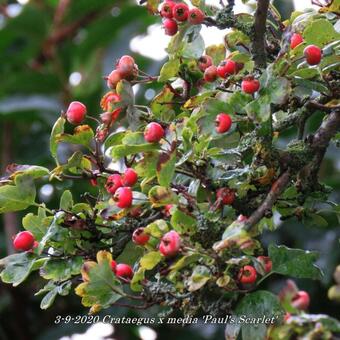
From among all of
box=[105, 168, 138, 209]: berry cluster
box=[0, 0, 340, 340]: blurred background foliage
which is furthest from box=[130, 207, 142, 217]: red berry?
box=[0, 0, 340, 340]: blurred background foliage

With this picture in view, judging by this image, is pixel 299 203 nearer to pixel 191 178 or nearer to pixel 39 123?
pixel 191 178

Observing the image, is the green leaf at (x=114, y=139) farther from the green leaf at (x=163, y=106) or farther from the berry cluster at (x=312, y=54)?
the berry cluster at (x=312, y=54)

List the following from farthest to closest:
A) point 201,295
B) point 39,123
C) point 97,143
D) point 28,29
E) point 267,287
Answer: point 39,123 → point 28,29 → point 267,287 → point 97,143 → point 201,295

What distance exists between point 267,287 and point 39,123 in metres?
0.98

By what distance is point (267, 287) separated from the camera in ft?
7.16

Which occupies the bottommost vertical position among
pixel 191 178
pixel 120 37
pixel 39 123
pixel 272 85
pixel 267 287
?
pixel 267 287

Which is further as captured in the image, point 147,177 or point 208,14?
point 208,14

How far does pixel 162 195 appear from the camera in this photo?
0.88 m

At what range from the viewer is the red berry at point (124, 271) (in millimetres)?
956

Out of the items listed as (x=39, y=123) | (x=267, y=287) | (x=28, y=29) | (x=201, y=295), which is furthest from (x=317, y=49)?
(x=39, y=123)

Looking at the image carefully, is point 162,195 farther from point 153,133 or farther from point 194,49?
point 194,49

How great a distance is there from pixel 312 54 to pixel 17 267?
0.45 m

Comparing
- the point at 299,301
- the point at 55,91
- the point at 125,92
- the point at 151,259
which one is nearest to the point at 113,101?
the point at 125,92

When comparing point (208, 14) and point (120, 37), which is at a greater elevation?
point (208, 14)
